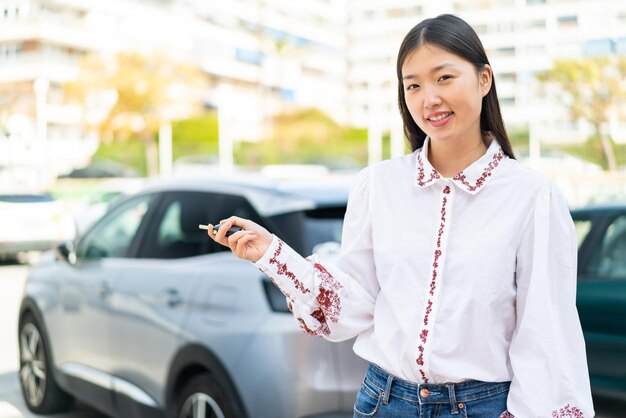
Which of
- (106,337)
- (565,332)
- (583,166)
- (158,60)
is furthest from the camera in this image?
(158,60)

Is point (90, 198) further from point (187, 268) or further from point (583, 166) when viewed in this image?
point (583, 166)

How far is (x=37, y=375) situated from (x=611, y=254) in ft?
12.1

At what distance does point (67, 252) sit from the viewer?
225 inches

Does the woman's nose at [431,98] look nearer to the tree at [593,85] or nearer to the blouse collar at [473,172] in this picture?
the blouse collar at [473,172]

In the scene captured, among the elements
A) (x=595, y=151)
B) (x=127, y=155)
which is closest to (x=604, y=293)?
(x=595, y=151)

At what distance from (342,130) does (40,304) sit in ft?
203

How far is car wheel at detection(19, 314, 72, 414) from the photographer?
19.4ft

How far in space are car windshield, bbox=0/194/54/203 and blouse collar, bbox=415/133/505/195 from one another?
1511 cm

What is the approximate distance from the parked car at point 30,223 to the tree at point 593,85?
92.5ft

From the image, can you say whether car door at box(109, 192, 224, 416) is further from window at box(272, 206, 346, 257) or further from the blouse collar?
the blouse collar

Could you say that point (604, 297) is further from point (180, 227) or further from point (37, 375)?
point (37, 375)

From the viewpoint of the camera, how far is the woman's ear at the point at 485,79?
224 cm

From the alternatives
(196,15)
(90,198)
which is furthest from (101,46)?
(90,198)

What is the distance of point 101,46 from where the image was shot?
6712 centimetres
